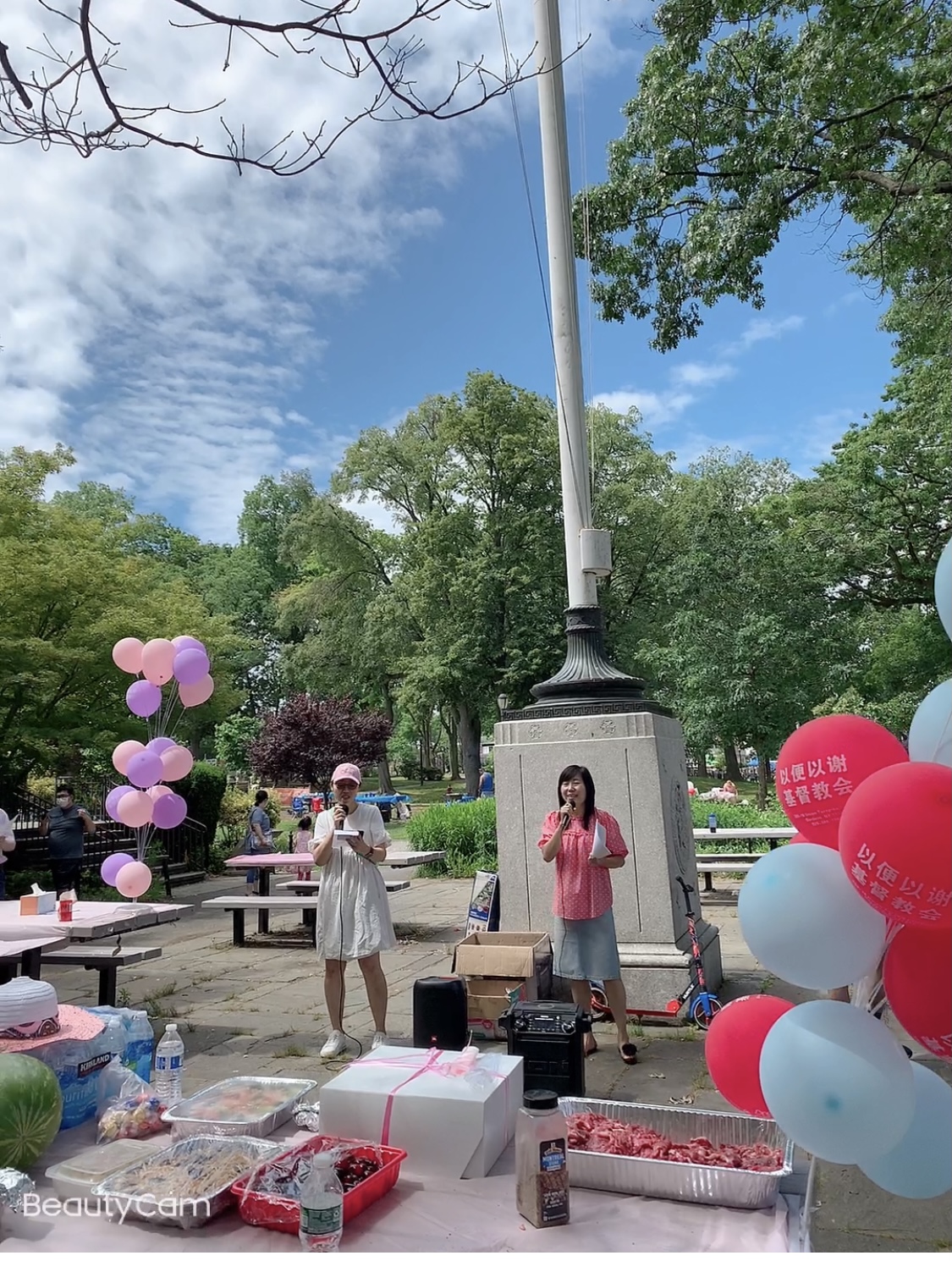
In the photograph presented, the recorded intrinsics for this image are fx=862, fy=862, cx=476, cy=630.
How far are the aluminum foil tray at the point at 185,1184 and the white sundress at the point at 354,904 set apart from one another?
240cm

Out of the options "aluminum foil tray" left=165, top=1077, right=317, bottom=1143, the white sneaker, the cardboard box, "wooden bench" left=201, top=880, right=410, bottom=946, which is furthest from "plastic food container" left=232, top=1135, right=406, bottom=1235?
"wooden bench" left=201, top=880, right=410, bottom=946

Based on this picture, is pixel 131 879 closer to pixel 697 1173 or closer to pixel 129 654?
pixel 129 654

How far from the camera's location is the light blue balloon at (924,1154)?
2.06 m

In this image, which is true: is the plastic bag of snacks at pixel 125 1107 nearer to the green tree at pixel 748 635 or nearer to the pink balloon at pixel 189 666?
the pink balloon at pixel 189 666

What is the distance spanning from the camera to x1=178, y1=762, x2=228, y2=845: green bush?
15.7 m

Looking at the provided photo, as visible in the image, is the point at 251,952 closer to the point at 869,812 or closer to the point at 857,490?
the point at 869,812

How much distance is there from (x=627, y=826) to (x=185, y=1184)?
422 centimetres

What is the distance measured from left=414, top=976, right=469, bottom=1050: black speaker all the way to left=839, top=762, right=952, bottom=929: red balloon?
3294 mm

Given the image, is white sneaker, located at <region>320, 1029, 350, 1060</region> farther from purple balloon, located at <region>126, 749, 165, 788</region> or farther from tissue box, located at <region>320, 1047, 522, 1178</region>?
purple balloon, located at <region>126, 749, 165, 788</region>

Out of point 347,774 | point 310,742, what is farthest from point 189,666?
point 310,742

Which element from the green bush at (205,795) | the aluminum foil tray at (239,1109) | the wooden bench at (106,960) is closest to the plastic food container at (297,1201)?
the aluminum foil tray at (239,1109)

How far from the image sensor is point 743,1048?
2.42m

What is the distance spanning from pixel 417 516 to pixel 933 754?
33362 millimetres

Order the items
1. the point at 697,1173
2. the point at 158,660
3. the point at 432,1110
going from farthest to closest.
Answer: the point at 158,660
the point at 432,1110
the point at 697,1173
